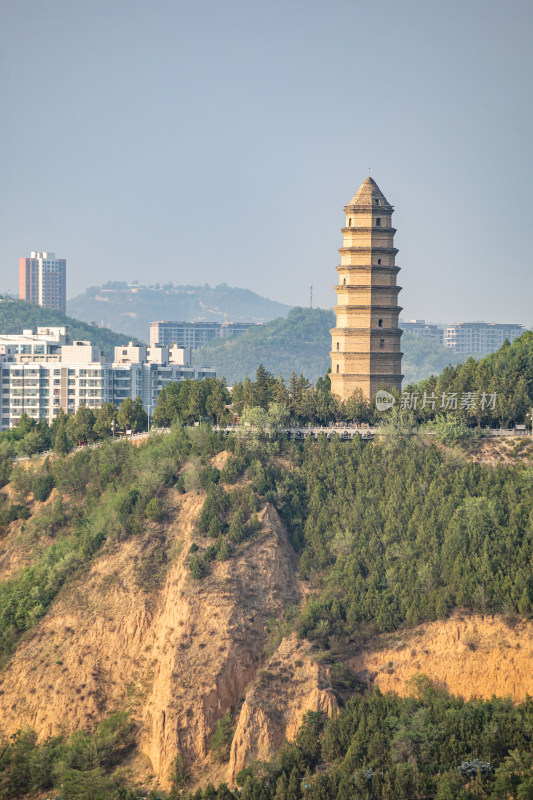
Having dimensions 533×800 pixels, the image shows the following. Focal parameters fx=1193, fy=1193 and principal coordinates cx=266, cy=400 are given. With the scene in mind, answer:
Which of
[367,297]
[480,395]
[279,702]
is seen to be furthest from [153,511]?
[480,395]

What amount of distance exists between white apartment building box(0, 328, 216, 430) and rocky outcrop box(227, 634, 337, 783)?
58913 mm

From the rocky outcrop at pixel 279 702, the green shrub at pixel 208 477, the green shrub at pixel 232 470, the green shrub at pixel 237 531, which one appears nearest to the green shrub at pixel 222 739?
the rocky outcrop at pixel 279 702

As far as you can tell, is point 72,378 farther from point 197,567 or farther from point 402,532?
point 402,532

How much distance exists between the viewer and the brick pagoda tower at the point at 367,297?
73.4 metres

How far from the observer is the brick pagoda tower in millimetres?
73438

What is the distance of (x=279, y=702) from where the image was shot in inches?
2178

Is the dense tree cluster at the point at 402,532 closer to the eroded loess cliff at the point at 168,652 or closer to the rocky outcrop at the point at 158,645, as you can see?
the eroded loess cliff at the point at 168,652

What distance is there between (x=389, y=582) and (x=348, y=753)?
1131 centimetres

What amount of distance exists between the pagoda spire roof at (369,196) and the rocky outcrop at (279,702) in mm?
28978

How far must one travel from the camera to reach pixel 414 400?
7206 centimetres

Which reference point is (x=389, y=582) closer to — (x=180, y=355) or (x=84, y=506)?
(x=84, y=506)

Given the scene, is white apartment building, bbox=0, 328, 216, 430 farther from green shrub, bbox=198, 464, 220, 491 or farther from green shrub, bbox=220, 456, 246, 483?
green shrub, bbox=198, 464, 220, 491

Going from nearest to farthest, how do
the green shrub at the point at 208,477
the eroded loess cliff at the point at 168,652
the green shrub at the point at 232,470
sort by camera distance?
the eroded loess cliff at the point at 168,652 → the green shrub at the point at 208,477 → the green shrub at the point at 232,470

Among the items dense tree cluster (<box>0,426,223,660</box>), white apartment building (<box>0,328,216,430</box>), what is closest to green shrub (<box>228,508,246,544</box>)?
dense tree cluster (<box>0,426,223,660</box>)
